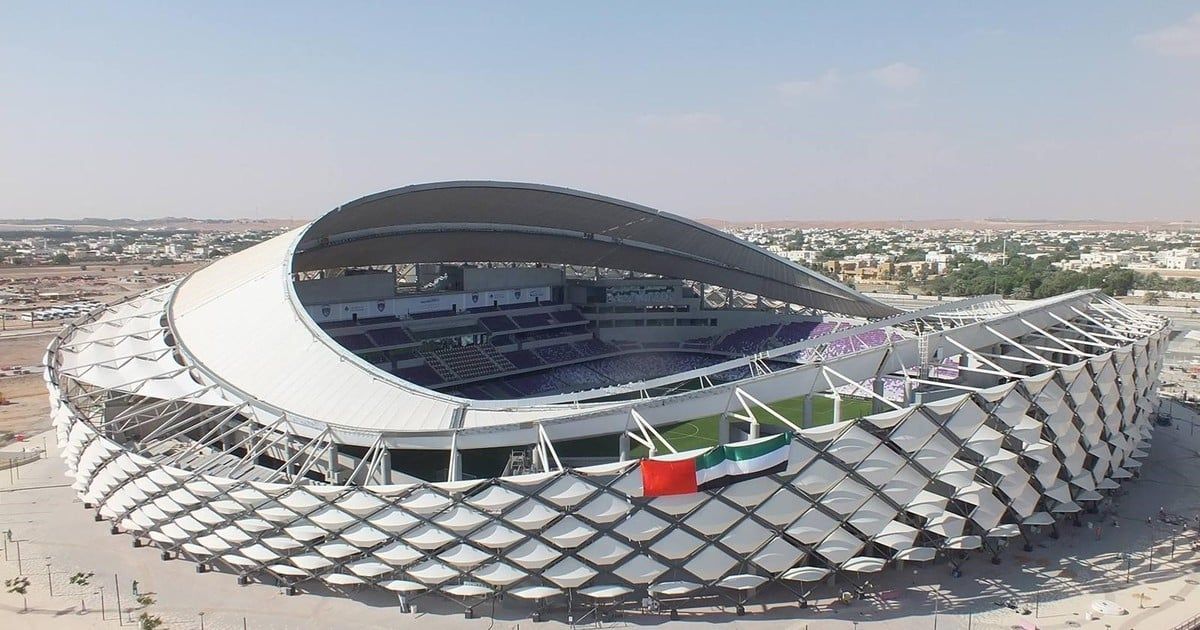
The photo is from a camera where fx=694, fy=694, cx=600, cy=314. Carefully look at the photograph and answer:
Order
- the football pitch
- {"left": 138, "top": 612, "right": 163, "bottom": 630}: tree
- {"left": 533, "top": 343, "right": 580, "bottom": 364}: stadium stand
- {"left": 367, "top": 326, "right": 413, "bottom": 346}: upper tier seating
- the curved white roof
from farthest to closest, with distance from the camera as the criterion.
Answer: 1. {"left": 533, "top": 343, "right": 580, "bottom": 364}: stadium stand
2. {"left": 367, "top": 326, "right": 413, "bottom": 346}: upper tier seating
3. the football pitch
4. the curved white roof
5. {"left": 138, "top": 612, "right": 163, "bottom": 630}: tree

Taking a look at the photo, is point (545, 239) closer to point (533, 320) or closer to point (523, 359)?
point (533, 320)

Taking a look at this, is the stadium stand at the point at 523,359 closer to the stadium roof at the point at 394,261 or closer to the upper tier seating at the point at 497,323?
the upper tier seating at the point at 497,323

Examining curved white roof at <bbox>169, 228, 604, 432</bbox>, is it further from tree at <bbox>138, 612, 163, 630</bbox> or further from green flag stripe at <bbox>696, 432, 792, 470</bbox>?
tree at <bbox>138, 612, 163, 630</bbox>

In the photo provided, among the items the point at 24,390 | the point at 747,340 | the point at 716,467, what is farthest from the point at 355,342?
the point at 24,390

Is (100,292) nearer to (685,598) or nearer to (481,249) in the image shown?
(481,249)

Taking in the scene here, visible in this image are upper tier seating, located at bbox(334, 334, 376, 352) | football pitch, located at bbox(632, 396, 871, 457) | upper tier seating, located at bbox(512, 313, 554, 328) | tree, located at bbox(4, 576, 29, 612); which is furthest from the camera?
upper tier seating, located at bbox(512, 313, 554, 328)

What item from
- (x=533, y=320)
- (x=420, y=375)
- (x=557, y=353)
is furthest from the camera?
(x=533, y=320)

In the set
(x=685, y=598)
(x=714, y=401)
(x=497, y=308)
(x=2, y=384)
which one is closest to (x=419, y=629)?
(x=685, y=598)

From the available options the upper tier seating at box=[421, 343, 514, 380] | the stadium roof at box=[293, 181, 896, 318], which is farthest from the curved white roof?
the upper tier seating at box=[421, 343, 514, 380]
